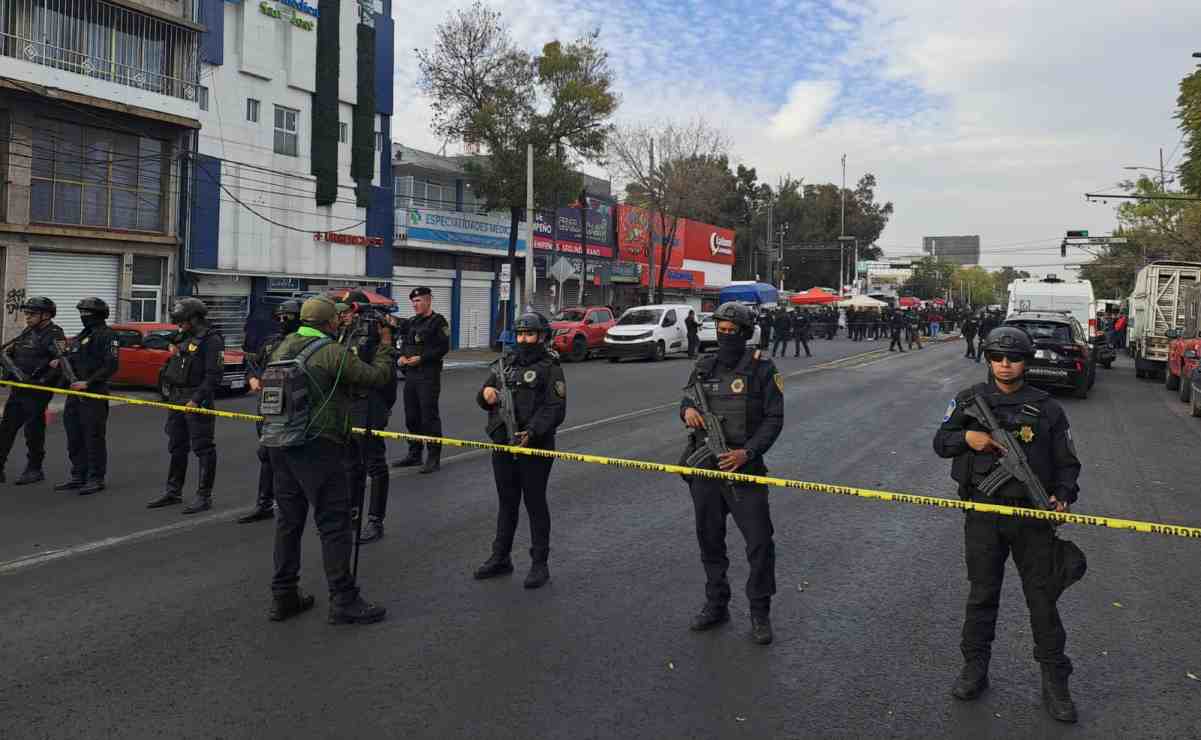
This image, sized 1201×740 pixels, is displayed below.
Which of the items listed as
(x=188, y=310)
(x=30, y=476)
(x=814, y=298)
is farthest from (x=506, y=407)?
(x=814, y=298)

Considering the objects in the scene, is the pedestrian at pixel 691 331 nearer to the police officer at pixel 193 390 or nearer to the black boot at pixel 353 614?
the police officer at pixel 193 390

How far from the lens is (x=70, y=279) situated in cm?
2097

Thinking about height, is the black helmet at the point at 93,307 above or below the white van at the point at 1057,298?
below

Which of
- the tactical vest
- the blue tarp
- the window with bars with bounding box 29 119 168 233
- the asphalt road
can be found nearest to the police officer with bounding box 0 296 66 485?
the asphalt road

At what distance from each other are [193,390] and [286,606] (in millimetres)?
3364

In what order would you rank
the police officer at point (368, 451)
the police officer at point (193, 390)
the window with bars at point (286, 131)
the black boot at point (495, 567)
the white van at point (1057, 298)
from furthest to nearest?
1. the white van at point (1057, 298)
2. the window with bars at point (286, 131)
3. the police officer at point (193, 390)
4. the police officer at point (368, 451)
5. the black boot at point (495, 567)

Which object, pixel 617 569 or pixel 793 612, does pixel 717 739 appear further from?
pixel 617 569

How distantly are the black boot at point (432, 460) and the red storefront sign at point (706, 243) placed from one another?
141 ft

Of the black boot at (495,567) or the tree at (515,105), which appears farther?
the tree at (515,105)

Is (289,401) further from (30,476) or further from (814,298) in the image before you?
(814,298)

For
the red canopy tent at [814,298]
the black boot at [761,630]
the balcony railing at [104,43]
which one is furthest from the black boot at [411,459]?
the red canopy tent at [814,298]

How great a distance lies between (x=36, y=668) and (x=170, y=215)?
21.2m

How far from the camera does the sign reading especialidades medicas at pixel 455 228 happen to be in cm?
3019

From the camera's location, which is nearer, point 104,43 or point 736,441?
point 736,441
